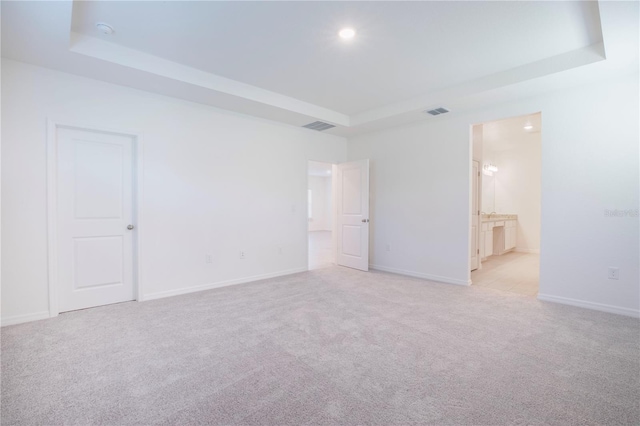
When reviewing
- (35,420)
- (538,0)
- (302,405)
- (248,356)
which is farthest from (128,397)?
(538,0)

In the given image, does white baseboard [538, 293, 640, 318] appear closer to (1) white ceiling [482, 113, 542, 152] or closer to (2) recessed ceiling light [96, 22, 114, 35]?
(1) white ceiling [482, 113, 542, 152]

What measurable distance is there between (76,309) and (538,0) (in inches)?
203

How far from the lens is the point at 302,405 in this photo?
1753 millimetres

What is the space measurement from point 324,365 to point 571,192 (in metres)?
3.45

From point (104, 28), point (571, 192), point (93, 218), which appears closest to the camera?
point (104, 28)

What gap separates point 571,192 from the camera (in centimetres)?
351

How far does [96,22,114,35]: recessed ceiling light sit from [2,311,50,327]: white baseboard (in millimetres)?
2789

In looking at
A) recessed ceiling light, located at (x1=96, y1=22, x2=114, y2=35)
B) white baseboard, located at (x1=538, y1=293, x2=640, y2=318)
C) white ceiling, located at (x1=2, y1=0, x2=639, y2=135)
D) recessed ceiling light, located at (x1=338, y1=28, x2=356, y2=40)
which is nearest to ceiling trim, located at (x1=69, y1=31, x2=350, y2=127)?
white ceiling, located at (x1=2, y1=0, x2=639, y2=135)

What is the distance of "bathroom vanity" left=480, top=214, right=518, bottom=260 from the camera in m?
6.03

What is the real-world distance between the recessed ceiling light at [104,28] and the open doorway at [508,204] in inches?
207

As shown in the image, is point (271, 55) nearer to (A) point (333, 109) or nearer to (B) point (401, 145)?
(A) point (333, 109)

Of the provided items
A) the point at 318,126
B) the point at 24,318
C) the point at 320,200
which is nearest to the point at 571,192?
the point at 318,126

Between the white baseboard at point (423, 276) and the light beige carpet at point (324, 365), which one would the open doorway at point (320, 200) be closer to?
the white baseboard at point (423, 276)

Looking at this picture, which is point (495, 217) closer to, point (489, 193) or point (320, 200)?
point (489, 193)
